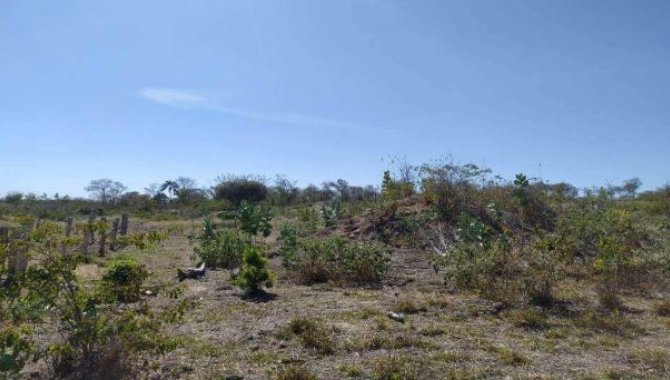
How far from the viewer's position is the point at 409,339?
18.2 feet

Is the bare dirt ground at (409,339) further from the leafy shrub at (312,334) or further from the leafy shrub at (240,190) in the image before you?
the leafy shrub at (240,190)

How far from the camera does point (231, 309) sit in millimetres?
7160

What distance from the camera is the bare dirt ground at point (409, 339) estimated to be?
4.80 metres

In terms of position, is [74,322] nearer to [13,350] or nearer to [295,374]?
[13,350]

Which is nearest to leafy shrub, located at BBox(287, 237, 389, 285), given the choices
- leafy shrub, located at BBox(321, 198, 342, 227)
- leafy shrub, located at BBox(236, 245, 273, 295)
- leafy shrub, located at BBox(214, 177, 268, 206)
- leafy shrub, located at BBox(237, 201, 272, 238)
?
leafy shrub, located at BBox(236, 245, 273, 295)

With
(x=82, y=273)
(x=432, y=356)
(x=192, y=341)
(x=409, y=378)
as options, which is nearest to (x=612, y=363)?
(x=432, y=356)

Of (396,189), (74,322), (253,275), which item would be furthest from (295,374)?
(396,189)

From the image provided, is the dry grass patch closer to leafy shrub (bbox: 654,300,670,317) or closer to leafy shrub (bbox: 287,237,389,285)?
leafy shrub (bbox: 287,237,389,285)

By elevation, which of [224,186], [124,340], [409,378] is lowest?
[409,378]

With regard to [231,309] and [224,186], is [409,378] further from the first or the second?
[224,186]

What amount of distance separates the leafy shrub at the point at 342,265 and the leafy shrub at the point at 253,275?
1.11 metres

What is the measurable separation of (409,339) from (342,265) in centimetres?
376

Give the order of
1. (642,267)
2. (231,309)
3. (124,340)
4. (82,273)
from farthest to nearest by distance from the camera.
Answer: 1. (82,273)
2. (642,267)
3. (231,309)
4. (124,340)

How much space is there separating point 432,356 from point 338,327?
1284 millimetres
